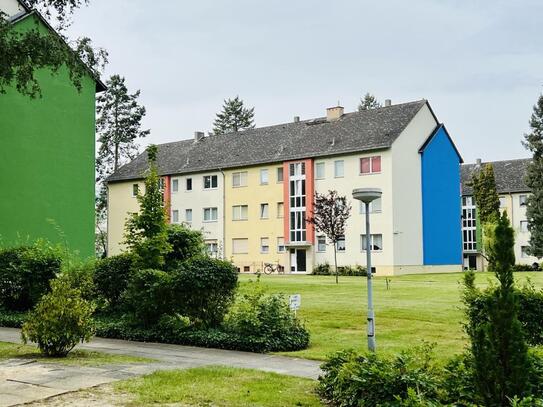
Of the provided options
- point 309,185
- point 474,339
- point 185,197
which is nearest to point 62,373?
point 474,339

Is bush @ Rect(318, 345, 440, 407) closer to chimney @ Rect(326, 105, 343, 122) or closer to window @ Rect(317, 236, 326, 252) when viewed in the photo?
window @ Rect(317, 236, 326, 252)

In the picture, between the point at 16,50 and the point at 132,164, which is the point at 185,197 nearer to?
the point at 132,164

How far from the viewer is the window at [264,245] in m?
53.8

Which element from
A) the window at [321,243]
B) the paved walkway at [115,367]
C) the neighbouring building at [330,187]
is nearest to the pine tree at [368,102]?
the neighbouring building at [330,187]

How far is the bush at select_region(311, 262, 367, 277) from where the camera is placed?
45844 millimetres

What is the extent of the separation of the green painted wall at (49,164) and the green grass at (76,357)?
13262mm

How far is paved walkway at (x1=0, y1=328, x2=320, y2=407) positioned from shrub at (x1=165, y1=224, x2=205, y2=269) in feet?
9.67

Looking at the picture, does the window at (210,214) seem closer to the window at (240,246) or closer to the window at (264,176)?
the window at (240,246)

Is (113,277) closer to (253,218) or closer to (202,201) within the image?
(253,218)

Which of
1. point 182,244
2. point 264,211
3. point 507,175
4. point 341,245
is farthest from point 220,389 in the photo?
point 507,175

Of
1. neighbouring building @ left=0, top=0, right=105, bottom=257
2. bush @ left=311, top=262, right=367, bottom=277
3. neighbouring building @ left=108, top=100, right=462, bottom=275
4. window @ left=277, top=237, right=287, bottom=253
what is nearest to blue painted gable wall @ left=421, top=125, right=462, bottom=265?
neighbouring building @ left=108, top=100, right=462, bottom=275

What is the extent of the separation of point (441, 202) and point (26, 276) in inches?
1576

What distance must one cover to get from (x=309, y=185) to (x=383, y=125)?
7.46m

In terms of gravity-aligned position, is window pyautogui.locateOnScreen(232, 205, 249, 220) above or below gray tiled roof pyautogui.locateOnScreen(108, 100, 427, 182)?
below
